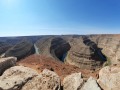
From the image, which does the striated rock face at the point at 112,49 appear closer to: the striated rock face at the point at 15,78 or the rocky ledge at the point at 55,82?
the rocky ledge at the point at 55,82

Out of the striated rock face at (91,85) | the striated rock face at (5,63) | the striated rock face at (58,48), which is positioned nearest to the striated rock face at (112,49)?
the striated rock face at (58,48)

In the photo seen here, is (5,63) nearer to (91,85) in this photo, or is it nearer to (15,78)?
(15,78)

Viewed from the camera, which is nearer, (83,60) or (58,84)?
(58,84)

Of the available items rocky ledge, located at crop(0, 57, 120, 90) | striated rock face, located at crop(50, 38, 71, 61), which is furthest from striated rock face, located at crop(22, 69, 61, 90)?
striated rock face, located at crop(50, 38, 71, 61)

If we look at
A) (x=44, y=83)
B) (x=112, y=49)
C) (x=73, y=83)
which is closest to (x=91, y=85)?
(x=73, y=83)

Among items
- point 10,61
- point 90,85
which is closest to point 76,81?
point 90,85

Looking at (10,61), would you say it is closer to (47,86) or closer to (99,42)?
(47,86)
